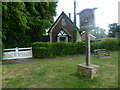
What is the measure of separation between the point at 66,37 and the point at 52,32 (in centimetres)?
262

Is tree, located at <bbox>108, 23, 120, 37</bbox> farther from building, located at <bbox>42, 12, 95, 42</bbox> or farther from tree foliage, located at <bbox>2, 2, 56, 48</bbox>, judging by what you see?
tree foliage, located at <bbox>2, 2, 56, 48</bbox>

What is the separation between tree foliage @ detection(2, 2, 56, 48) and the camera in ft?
24.9

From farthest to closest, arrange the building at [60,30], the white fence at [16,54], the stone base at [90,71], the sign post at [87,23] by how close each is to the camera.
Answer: the building at [60,30] < the white fence at [16,54] < the sign post at [87,23] < the stone base at [90,71]

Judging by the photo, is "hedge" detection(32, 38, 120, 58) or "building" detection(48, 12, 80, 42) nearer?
"hedge" detection(32, 38, 120, 58)

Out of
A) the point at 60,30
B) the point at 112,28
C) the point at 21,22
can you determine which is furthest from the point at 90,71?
the point at 112,28

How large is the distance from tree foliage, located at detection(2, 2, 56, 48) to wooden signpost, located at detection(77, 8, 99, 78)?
5.73 m

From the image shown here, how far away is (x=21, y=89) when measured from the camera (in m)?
3.11

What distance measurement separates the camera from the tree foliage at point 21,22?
299 inches

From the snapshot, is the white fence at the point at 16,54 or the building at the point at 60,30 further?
the building at the point at 60,30

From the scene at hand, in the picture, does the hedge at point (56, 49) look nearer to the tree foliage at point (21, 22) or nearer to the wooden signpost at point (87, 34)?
the tree foliage at point (21, 22)

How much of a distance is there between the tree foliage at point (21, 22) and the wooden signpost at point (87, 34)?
18.8 feet

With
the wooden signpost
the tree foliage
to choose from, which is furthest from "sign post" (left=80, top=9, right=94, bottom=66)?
the tree foliage

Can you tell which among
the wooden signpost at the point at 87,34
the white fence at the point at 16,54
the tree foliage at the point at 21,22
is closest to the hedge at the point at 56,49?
the white fence at the point at 16,54

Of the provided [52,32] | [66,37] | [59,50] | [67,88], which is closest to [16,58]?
[59,50]
